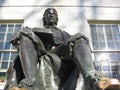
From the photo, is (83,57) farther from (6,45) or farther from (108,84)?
(6,45)

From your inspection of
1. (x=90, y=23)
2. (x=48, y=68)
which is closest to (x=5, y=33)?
(x=90, y=23)

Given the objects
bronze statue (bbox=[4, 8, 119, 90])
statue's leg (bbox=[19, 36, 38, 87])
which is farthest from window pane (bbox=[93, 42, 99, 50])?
statue's leg (bbox=[19, 36, 38, 87])

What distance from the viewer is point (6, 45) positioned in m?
6.30

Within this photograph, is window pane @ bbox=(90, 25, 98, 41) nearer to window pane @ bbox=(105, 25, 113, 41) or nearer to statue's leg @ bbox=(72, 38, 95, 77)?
window pane @ bbox=(105, 25, 113, 41)

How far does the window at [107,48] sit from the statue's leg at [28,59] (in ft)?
11.5

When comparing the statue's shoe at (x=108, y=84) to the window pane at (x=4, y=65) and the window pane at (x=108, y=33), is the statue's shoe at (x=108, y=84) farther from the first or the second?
the window pane at (x=108, y=33)

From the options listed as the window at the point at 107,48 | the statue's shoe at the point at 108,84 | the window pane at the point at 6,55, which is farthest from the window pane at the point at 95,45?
the statue's shoe at the point at 108,84

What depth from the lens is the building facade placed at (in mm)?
6230

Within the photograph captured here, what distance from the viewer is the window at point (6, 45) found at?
5.93m

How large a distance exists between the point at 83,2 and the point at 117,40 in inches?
49.0

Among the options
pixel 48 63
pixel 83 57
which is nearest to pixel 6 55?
pixel 48 63

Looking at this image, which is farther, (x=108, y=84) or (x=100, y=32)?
(x=100, y=32)

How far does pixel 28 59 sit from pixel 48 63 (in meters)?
0.31

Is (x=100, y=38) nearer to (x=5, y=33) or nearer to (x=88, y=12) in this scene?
(x=88, y=12)
